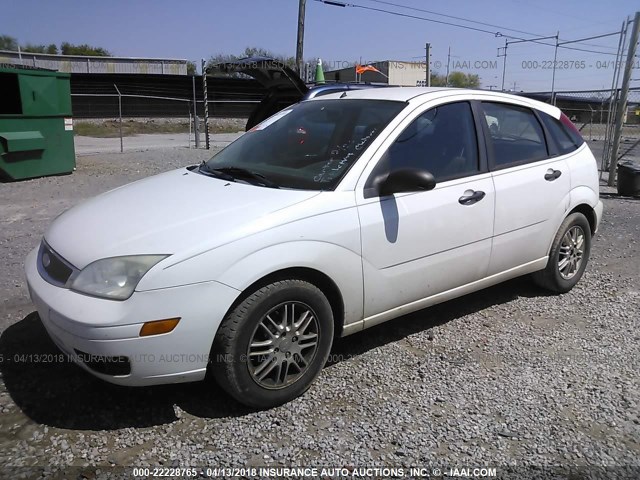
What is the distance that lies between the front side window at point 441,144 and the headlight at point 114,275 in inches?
62.6

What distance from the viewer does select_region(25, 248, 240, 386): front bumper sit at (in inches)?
100.0

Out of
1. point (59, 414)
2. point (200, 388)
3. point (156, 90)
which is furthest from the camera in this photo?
point (156, 90)

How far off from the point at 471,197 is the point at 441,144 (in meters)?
0.41

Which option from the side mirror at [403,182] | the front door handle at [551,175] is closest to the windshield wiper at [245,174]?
the side mirror at [403,182]

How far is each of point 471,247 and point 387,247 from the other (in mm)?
801

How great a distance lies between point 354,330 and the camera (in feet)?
10.9

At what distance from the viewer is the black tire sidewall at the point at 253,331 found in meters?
2.75

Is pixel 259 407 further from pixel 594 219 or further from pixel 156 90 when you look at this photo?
pixel 156 90

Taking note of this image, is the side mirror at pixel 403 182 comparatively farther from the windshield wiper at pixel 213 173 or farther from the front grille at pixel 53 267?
the front grille at pixel 53 267

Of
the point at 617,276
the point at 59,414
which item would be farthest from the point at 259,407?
the point at 617,276

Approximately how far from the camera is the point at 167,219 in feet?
9.52

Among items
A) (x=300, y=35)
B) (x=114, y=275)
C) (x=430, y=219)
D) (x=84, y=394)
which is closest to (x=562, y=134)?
(x=430, y=219)

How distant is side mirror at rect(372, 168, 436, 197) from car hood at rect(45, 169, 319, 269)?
443 millimetres

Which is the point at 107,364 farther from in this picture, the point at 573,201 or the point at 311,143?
the point at 573,201
